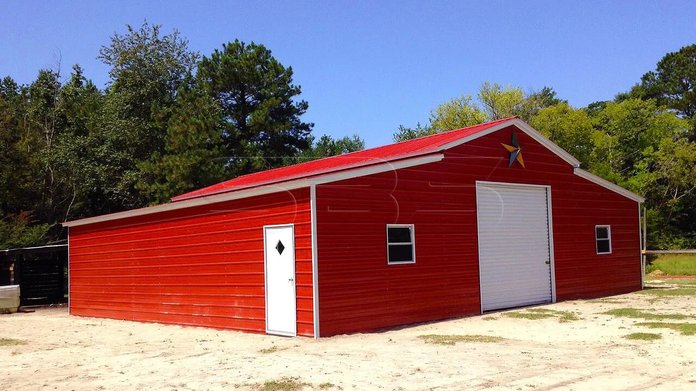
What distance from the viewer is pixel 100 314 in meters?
19.2

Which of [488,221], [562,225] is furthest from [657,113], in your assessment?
[488,221]

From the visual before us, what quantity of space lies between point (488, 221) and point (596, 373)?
26.6 ft

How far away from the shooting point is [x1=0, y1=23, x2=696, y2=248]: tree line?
32250 millimetres

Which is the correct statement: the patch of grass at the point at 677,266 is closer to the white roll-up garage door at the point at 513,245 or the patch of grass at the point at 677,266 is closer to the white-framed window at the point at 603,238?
the white-framed window at the point at 603,238

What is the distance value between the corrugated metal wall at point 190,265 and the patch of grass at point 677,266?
2376 centimetres

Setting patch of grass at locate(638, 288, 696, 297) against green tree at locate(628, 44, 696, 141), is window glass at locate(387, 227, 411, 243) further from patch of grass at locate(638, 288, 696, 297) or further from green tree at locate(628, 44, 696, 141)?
A: green tree at locate(628, 44, 696, 141)

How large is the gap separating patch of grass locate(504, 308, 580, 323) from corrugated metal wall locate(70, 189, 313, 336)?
17.4 ft

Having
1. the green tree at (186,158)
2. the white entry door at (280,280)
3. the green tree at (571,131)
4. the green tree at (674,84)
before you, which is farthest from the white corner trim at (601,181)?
the green tree at (674,84)

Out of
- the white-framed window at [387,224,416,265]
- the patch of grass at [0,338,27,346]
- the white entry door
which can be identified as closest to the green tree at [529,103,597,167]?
the white-framed window at [387,224,416,265]

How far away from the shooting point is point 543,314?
14891 millimetres

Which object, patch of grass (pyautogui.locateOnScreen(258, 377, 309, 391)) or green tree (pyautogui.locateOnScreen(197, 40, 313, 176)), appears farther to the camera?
green tree (pyautogui.locateOnScreen(197, 40, 313, 176))

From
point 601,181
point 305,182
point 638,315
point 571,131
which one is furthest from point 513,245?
point 571,131

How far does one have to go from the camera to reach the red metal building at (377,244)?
1260 cm

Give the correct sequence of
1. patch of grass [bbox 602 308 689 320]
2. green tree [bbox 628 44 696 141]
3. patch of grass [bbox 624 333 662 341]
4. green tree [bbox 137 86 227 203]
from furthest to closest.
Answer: green tree [bbox 628 44 696 141], green tree [bbox 137 86 227 203], patch of grass [bbox 602 308 689 320], patch of grass [bbox 624 333 662 341]
